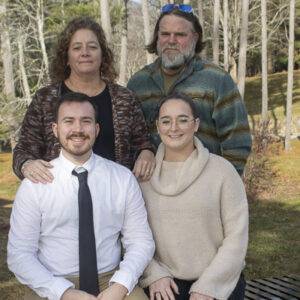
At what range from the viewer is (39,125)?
3.16m

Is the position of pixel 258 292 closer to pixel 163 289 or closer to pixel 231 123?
pixel 231 123

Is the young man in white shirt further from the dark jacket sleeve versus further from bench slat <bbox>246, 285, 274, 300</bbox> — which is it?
bench slat <bbox>246, 285, 274, 300</bbox>

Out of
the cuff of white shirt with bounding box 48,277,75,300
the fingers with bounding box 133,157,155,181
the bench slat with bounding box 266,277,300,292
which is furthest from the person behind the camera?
the bench slat with bounding box 266,277,300,292

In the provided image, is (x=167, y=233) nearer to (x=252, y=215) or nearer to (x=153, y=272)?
(x=153, y=272)

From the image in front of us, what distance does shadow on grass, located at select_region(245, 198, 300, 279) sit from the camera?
22.2 feet

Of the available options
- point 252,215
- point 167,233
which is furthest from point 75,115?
point 252,215

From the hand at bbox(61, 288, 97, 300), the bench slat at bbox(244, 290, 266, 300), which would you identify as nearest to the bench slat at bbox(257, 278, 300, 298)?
the bench slat at bbox(244, 290, 266, 300)

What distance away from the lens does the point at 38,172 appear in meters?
2.77

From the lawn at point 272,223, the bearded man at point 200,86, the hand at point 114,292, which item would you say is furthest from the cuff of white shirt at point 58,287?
the lawn at point 272,223

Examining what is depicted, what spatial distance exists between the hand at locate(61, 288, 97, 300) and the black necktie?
0.20ft

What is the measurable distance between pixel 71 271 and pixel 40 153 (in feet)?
2.55

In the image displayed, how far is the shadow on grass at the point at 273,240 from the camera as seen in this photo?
22.2 ft

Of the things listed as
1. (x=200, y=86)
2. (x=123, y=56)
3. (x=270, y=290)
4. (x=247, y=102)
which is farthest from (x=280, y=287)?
(x=247, y=102)

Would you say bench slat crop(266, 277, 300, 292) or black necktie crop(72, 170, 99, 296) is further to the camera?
bench slat crop(266, 277, 300, 292)
